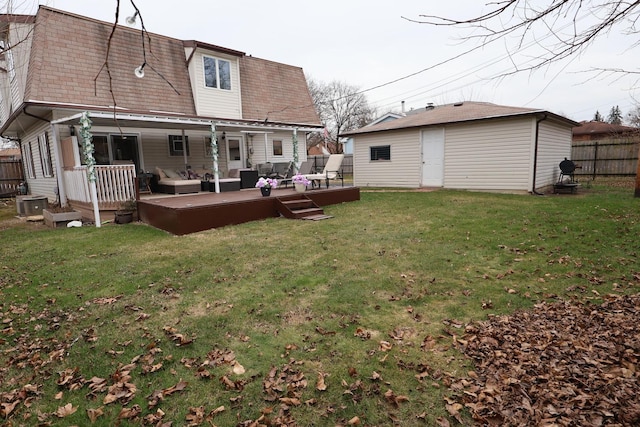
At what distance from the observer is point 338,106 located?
1554 inches

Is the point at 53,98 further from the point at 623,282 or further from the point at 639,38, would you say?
the point at 623,282

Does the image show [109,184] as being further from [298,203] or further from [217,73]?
[217,73]

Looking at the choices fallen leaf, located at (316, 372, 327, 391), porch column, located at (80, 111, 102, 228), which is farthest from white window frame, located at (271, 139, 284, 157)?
fallen leaf, located at (316, 372, 327, 391)

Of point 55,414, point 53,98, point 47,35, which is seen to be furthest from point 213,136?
point 55,414

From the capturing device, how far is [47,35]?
34.2ft

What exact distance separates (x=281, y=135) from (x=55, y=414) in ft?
48.9

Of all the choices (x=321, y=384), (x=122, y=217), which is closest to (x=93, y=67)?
(x=122, y=217)

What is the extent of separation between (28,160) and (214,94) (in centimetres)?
849

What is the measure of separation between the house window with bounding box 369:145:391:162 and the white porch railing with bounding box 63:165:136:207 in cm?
1048

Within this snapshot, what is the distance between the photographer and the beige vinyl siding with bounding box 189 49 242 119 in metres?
13.2

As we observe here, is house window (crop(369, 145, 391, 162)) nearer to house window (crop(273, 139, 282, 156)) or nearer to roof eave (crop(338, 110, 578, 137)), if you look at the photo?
roof eave (crop(338, 110, 578, 137))

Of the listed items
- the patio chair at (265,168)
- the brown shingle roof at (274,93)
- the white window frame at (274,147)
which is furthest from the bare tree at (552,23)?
the white window frame at (274,147)

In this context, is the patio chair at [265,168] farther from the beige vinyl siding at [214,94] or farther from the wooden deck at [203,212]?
the wooden deck at [203,212]

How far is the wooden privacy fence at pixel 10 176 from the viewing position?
53.0ft
